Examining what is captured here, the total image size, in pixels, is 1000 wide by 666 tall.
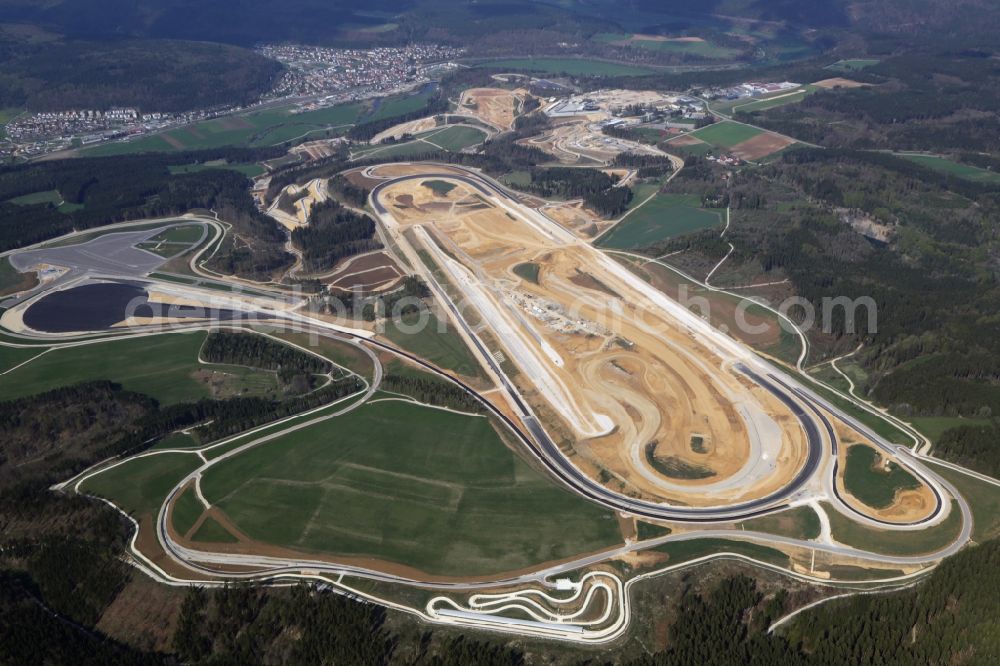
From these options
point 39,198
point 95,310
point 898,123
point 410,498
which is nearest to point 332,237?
point 95,310

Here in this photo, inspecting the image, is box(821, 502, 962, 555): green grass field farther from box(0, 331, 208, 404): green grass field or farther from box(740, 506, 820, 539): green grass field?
box(0, 331, 208, 404): green grass field

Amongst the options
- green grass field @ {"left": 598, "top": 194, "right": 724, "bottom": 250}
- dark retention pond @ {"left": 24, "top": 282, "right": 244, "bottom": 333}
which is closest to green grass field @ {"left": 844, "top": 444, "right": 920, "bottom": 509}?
green grass field @ {"left": 598, "top": 194, "right": 724, "bottom": 250}

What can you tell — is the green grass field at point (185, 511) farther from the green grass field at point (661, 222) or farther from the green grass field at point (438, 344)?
the green grass field at point (661, 222)

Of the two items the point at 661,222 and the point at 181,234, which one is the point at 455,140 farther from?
the point at 181,234

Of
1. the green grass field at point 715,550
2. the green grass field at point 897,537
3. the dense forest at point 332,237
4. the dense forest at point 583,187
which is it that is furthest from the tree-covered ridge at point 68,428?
the dense forest at point 583,187

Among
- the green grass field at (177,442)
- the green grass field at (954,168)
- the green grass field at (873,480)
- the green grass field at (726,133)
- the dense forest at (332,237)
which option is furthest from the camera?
the green grass field at (726,133)
